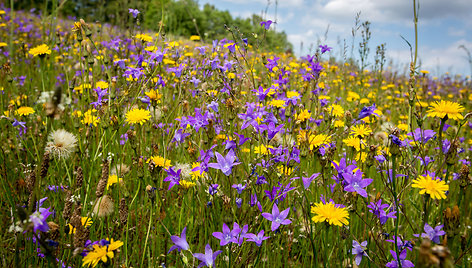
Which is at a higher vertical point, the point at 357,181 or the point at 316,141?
the point at 316,141

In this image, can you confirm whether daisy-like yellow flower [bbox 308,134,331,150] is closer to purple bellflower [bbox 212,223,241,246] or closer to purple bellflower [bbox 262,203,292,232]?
purple bellflower [bbox 262,203,292,232]

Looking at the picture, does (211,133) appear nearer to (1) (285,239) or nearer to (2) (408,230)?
(1) (285,239)

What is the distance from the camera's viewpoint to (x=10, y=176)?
2523 mm

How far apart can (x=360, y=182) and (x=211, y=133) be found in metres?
0.85

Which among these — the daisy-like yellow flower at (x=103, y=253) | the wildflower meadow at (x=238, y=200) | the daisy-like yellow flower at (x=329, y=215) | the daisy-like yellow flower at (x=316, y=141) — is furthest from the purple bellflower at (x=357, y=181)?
the daisy-like yellow flower at (x=103, y=253)

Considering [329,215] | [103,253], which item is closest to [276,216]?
[329,215]

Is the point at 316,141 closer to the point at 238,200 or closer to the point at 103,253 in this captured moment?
the point at 238,200

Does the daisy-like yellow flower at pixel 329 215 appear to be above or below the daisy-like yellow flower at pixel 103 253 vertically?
above

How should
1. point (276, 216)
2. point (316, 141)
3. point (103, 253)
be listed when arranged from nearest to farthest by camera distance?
point (103, 253) → point (276, 216) → point (316, 141)

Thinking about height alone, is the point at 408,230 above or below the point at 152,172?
below

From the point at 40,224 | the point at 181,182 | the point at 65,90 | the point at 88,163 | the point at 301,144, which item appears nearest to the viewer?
the point at 40,224

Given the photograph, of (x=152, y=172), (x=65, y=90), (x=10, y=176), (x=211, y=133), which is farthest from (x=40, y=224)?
(x=65, y=90)

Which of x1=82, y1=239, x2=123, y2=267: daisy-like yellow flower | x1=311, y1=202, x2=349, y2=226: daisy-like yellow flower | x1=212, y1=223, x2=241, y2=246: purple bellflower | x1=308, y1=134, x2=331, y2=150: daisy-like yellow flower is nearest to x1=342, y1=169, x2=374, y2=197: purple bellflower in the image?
x1=311, y1=202, x2=349, y2=226: daisy-like yellow flower

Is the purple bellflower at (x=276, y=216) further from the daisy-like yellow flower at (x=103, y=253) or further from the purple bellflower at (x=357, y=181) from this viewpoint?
the daisy-like yellow flower at (x=103, y=253)
